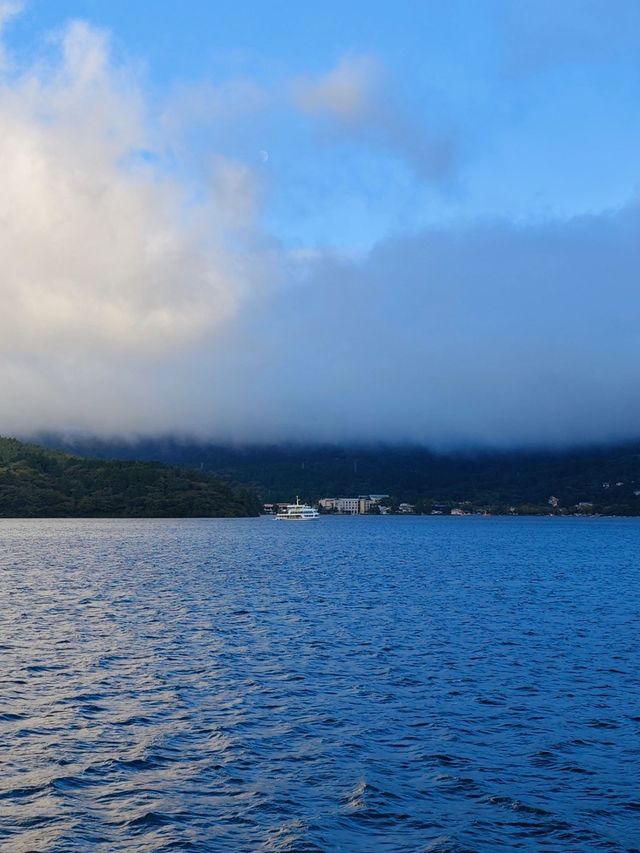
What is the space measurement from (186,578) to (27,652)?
6719 cm

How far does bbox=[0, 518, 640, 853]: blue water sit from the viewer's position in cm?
3112

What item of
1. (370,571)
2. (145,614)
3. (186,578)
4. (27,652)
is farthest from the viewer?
(370,571)

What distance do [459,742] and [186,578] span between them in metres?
92.9

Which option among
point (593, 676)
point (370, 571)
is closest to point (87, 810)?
point (593, 676)

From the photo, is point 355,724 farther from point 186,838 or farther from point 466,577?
point 466,577

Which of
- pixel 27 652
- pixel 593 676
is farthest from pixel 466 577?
pixel 27 652

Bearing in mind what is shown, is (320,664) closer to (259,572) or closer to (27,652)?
(27,652)

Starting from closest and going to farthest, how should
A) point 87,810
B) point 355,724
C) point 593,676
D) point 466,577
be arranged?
point 87,810 → point 355,724 → point 593,676 → point 466,577

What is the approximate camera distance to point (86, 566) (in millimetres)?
147750

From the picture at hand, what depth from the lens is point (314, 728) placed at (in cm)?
4431

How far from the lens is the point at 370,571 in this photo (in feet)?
502

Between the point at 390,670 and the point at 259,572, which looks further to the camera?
the point at 259,572

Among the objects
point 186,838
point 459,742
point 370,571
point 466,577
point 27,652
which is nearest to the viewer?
point 186,838

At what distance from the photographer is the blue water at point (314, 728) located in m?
31.1
